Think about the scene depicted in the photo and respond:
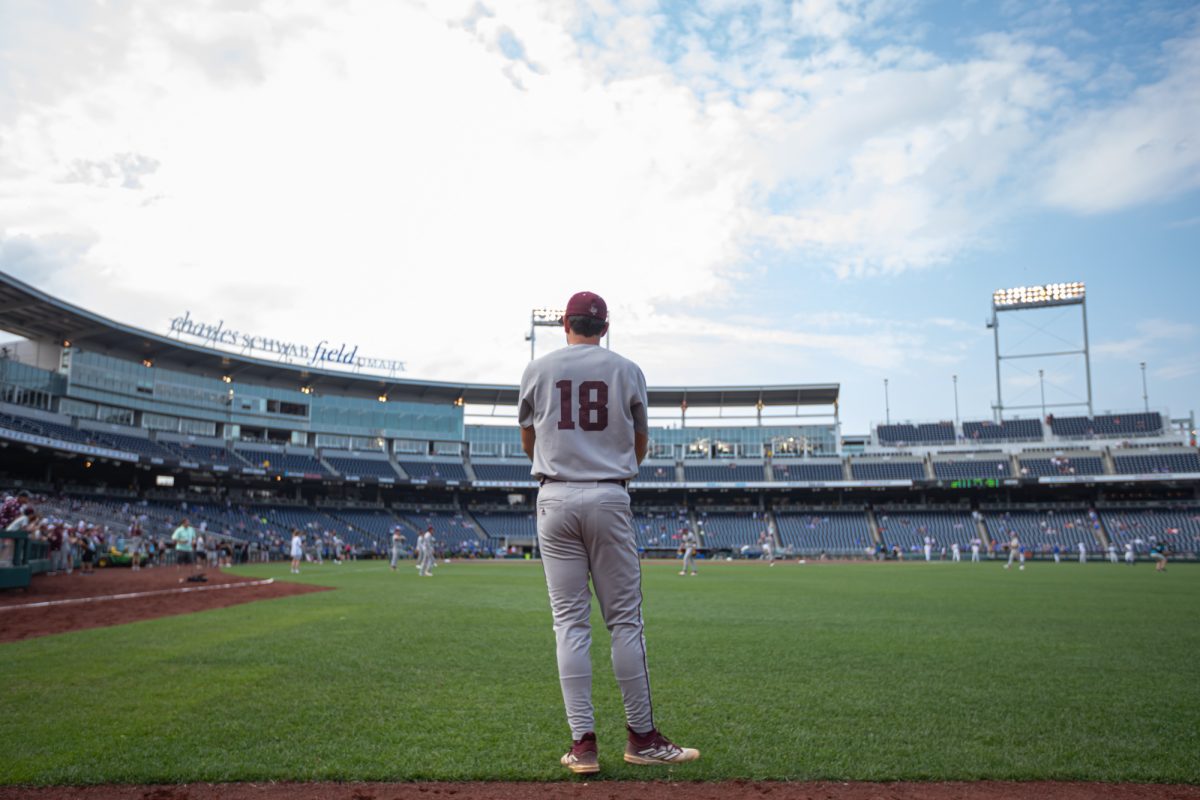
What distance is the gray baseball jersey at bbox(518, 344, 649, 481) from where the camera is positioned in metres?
3.86

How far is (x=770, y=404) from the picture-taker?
6681cm

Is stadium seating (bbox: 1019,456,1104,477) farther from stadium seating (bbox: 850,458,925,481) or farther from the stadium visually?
stadium seating (bbox: 850,458,925,481)

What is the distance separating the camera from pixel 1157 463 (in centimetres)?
5488

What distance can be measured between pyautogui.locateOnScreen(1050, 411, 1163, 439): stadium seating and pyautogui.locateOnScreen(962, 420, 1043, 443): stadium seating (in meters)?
1.37

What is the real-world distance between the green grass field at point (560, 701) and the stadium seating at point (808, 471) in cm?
5304

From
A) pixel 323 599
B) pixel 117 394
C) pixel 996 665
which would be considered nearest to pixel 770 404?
pixel 117 394

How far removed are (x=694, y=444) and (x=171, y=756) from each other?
215 ft

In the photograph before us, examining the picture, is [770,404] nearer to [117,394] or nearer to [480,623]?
[117,394]

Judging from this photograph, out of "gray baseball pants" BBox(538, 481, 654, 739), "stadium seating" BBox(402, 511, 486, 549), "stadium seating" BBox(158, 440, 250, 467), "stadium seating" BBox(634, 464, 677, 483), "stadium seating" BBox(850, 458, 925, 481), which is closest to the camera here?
"gray baseball pants" BBox(538, 481, 654, 739)

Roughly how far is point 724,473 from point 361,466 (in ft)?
97.2

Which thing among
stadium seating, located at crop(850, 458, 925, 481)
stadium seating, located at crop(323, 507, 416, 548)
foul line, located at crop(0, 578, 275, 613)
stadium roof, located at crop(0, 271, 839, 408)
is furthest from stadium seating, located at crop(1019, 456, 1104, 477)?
foul line, located at crop(0, 578, 275, 613)

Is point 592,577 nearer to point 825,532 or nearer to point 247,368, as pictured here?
point 825,532

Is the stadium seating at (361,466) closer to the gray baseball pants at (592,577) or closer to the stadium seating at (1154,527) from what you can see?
the stadium seating at (1154,527)

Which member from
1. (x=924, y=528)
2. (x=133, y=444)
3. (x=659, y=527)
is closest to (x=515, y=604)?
(x=133, y=444)
